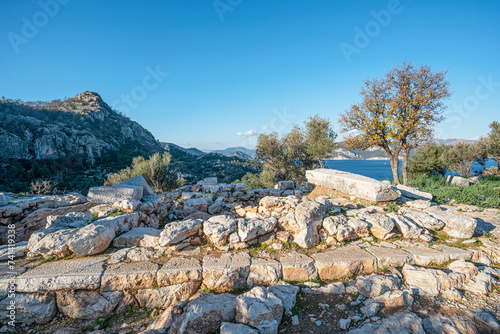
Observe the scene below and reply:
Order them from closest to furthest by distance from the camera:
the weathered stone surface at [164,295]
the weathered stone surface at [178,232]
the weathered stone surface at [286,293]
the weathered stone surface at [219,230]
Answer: the weathered stone surface at [286,293] < the weathered stone surface at [164,295] < the weathered stone surface at [178,232] < the weathered stone surface at [219,230]

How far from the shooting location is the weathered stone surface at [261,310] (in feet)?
8.91

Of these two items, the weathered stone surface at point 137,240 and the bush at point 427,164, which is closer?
the weathered stone surface at point 137,240

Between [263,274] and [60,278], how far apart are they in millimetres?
3749

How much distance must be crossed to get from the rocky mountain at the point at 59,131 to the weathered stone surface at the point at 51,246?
43932 mm

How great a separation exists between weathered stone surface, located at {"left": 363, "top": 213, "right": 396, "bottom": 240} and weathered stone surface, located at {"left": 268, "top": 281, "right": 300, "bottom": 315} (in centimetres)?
290

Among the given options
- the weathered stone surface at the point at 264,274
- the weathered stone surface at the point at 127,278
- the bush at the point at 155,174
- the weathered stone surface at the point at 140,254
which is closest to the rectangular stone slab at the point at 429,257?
the weathered stone surface at the point at 264,274

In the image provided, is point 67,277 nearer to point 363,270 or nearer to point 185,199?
point 185,199

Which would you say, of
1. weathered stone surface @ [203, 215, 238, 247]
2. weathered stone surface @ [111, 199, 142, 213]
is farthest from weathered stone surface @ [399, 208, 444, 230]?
weathered stone surface @ [111, 199, 142, 213]

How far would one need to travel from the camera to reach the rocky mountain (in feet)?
121

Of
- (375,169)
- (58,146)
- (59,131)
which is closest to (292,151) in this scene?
(58,146)

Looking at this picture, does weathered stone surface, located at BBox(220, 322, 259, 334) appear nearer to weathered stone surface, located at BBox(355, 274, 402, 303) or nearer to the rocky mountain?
weathered stone surface, located at BBox(355, 274, 402, 303)

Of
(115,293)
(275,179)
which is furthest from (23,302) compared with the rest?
(275,179)

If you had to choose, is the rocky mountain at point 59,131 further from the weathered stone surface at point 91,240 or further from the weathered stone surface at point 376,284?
the weathered stone surface at point 376,284

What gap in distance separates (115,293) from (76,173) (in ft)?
128
